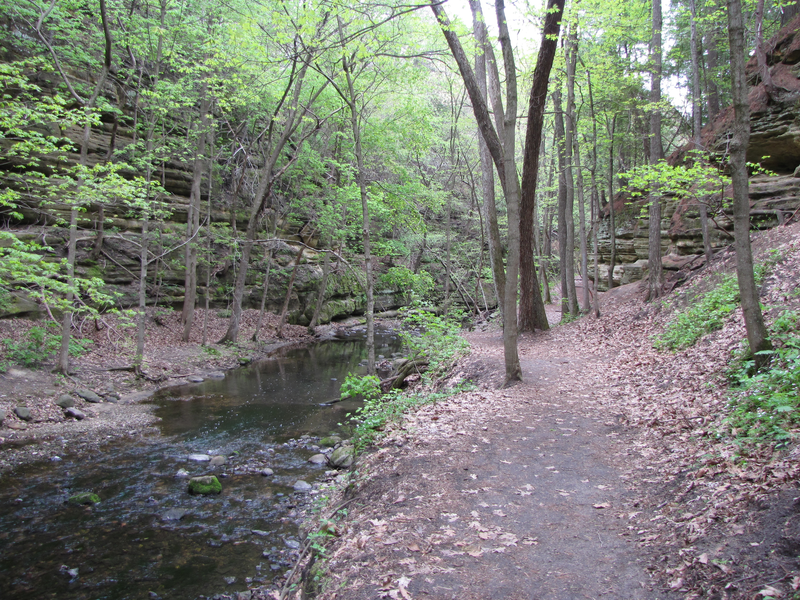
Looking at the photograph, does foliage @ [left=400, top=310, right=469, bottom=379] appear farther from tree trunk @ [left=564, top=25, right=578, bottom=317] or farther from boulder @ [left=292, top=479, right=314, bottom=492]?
tree trunk @ [left=564, top=25, right=578, bottom=317]

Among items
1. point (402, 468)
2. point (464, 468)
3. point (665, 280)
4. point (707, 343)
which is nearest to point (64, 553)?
point (402, 468)

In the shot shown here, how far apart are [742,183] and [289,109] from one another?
15950 millimetres

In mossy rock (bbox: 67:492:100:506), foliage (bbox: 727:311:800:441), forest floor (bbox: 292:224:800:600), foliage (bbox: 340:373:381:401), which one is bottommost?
mossy rock (bbox: 67:492:100:506)

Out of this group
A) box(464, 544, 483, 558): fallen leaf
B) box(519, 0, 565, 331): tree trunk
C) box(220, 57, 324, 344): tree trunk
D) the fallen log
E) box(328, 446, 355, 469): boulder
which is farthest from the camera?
box(220, 57, 324, 344): tree trunk

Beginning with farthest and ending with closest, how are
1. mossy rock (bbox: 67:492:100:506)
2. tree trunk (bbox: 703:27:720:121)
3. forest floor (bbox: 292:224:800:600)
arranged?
tree trunk (bbox: 703:27:720:121) → mossy rock (bbox: 67:492:100:506) → forest floor (bbox: 292:224:800:600)

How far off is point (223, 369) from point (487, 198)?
10.8m

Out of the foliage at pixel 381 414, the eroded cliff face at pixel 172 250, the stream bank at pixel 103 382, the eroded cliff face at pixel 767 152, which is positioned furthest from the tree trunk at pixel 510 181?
the stream bank at pixel 103 382

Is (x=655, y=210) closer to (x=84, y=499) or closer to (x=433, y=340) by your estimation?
(x=433, y=340)

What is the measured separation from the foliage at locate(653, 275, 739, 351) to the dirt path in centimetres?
277

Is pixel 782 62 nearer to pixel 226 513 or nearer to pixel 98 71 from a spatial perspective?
pixel 226 513

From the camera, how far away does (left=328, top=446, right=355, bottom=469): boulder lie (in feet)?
26.1

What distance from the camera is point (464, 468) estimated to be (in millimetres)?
5234

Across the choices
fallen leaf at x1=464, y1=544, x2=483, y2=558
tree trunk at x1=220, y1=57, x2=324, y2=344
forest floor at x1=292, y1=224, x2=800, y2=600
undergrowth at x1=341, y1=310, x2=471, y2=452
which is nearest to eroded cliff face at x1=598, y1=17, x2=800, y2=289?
forest floor at x1=292, y1=224, x2=800, y2=600

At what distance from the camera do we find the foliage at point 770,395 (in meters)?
3.99
